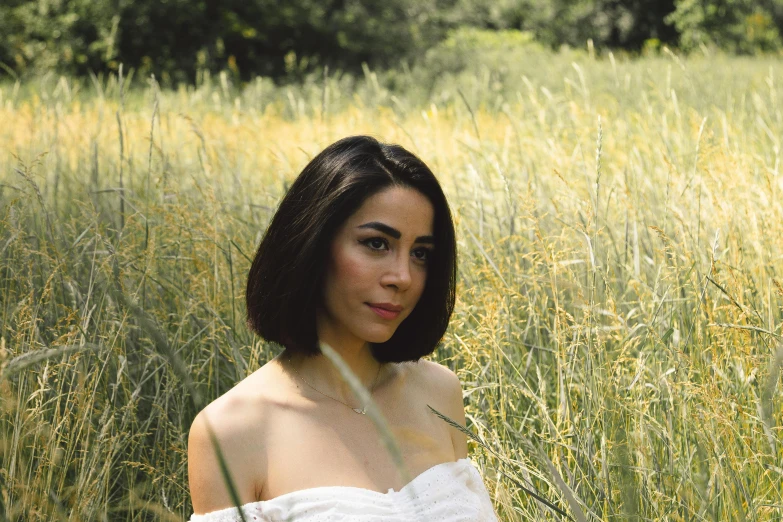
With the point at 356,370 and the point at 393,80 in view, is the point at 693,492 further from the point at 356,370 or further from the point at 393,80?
the point at 393,80

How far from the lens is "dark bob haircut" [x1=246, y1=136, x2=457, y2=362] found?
198 centimetres

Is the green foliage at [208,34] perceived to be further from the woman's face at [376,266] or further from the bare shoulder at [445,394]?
the woman's face at [376,266]

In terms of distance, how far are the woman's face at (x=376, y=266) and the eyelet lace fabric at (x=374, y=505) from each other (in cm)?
35

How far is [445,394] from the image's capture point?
229cm

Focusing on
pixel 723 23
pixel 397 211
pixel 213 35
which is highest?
pixel 723 23

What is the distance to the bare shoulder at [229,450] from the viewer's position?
5.69 ft

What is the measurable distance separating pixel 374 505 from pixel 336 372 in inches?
14.0

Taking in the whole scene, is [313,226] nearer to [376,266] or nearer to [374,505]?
[376,266]

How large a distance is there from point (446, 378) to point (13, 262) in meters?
1.52

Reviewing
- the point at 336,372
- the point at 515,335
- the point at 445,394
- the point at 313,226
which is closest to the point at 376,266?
the point at 313,226

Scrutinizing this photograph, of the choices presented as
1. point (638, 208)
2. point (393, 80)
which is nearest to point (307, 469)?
point (638, 208)

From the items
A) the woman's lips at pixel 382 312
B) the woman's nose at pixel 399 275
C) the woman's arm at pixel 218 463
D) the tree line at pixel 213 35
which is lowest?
the woman's arm at pixel 218 463

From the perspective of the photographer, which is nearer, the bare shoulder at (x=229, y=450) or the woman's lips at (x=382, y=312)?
the bare shoulder at (x=229, y=450)

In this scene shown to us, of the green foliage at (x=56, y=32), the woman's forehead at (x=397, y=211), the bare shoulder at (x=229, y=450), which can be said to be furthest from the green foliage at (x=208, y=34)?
the bare shoulder at (x=229, y=450)
